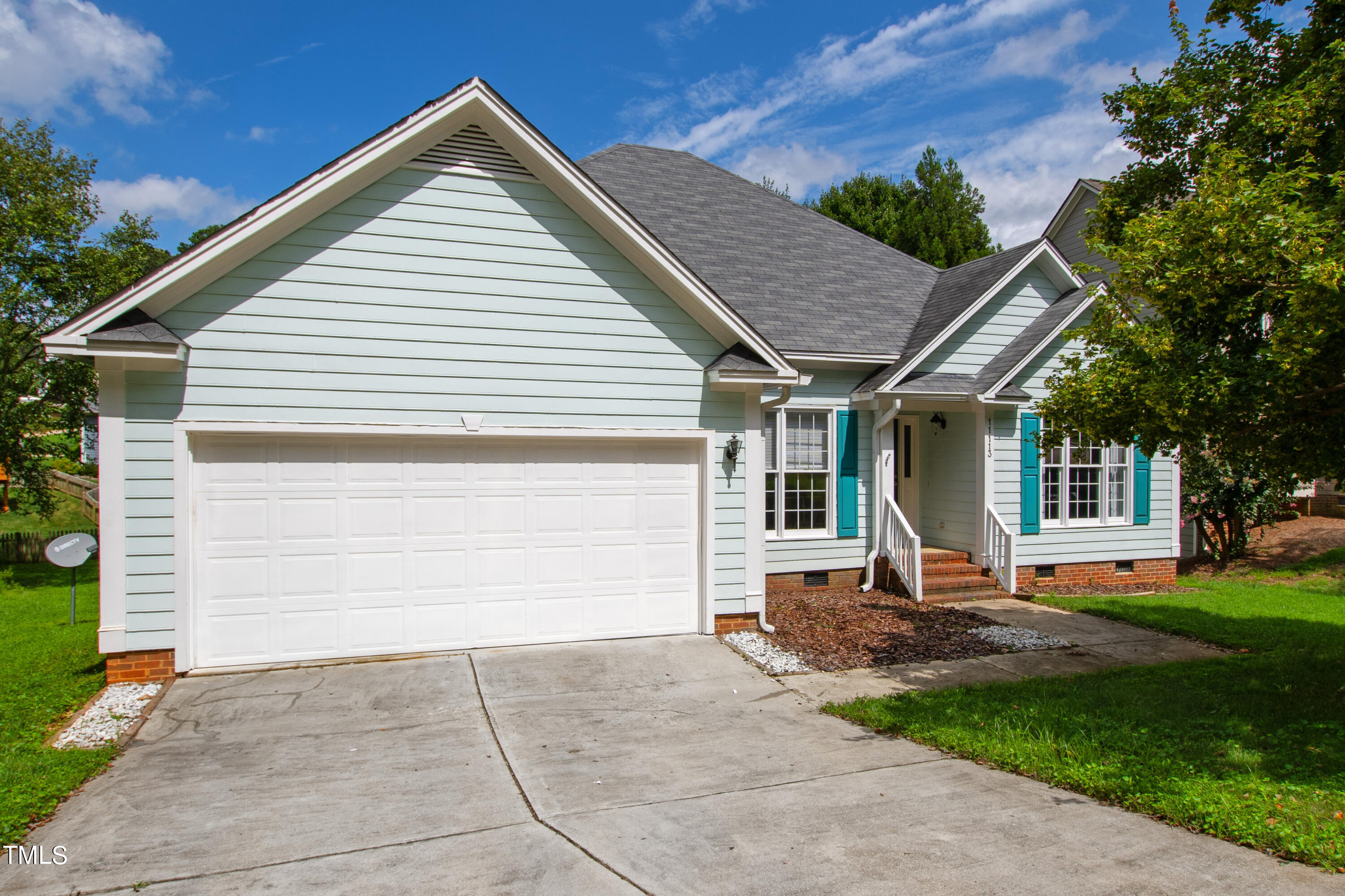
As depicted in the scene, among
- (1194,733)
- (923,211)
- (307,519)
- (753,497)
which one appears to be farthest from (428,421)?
(923,211)

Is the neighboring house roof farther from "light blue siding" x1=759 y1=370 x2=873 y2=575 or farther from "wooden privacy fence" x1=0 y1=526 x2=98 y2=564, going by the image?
"wooden privacy fence" x1=0 y1=526 x2=98 y2=564

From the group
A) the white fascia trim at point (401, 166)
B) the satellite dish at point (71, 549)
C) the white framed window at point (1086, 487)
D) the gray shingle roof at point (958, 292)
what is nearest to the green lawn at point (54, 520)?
the satellite dish at point (71, 549)

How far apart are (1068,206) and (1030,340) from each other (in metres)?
11.9

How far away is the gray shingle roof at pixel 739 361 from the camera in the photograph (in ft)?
28.5

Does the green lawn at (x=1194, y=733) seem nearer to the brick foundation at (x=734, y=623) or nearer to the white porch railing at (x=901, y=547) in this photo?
the brick foundation at (x=734, y=623)

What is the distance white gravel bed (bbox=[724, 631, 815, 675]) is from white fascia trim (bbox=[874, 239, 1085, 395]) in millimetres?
4628

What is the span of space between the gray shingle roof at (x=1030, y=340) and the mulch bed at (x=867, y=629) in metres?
3.64

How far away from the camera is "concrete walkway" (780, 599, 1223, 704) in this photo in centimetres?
749

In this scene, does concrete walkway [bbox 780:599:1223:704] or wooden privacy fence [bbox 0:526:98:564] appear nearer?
concrete walkway [bbox 780:599:1223:704]

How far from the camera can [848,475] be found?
12.1 meters

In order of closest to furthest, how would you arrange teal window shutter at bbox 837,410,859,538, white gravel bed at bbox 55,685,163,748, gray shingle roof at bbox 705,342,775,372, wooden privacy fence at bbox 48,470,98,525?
white gravel bed at bbox 55,685,163,748
gray shingle roof at bbox 705,342,775,372
teal window shutter at bbox 837,410,859,538
wooden privacy fence at bbox 48,470,98,525

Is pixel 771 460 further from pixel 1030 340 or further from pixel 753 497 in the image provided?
pixel 1030 340

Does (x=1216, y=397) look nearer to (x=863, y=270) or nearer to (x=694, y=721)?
(x=694, y=721)

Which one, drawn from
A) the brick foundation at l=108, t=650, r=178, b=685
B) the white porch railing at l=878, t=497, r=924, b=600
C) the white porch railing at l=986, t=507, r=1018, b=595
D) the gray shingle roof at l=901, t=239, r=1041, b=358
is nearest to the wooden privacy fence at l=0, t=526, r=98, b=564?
the brick foundation at l=108, t=650, r=178, b=685
